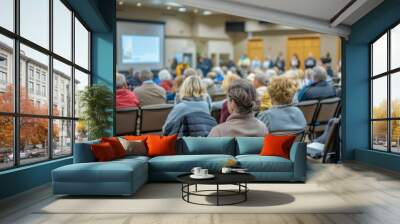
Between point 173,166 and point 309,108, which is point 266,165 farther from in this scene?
point 309,108

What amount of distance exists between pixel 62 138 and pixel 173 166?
193cm

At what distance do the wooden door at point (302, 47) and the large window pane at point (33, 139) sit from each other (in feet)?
59.9

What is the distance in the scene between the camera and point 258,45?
24.0 m

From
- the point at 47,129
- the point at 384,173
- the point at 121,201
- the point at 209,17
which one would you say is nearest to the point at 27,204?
the point at 121,201

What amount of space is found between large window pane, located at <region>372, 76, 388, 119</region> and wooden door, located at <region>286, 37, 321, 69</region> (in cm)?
1445

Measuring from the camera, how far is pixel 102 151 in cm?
564

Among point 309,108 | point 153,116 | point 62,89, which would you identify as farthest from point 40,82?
point 309,108

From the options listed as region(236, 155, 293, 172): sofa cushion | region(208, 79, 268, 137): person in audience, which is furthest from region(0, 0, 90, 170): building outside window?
region(236, 155, 293, 172): sofa cushion

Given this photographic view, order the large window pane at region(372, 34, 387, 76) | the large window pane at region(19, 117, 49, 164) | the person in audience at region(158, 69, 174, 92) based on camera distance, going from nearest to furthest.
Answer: the large window pane at region(19, 117, 49, 164)
the large window pane at region(372, 34, 387, 76)
the person in audience at region(158, 69, 174, 92)

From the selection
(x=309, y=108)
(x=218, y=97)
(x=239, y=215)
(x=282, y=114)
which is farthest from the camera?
(x=218, y=97)

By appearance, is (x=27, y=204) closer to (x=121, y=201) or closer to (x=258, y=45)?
(x=121, y=201)

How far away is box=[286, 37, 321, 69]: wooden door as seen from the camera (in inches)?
911

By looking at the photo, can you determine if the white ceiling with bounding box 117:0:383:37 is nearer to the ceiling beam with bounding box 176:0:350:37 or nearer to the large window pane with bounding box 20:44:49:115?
the ceiling beam with bounding box 176:0:350:37

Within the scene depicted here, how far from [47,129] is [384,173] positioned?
474 cm
